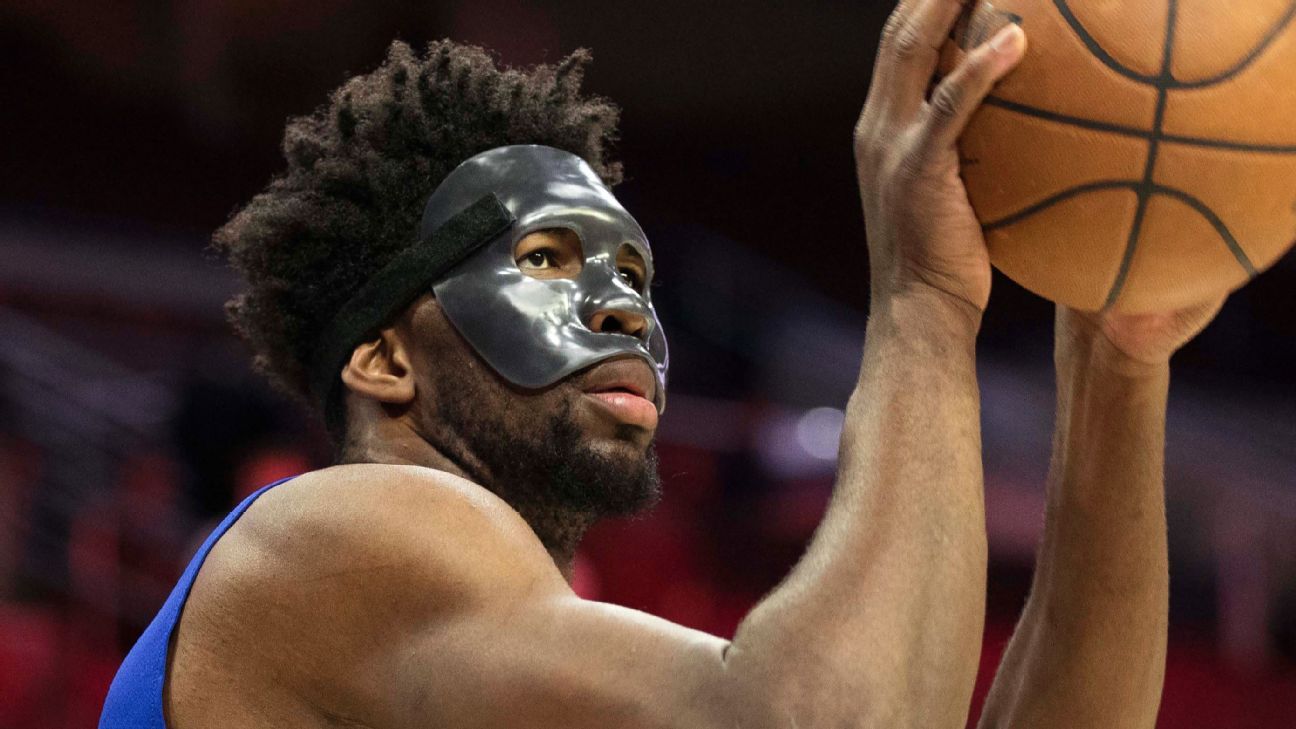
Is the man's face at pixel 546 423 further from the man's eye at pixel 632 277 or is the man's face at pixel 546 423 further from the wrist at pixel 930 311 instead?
the wrist at pixel 930 311

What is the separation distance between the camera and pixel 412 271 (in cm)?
226

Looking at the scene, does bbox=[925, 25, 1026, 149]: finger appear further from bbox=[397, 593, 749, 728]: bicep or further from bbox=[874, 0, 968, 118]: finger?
bbox=[397, 593, 749, 728]: bicep

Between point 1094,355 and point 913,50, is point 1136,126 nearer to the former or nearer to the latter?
point 913,50

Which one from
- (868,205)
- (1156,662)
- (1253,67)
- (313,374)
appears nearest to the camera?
(1253,67)

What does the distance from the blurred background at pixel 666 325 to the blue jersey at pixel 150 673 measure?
3.00 meters

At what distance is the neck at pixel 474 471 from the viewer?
2.16m

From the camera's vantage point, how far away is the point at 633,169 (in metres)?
8.84

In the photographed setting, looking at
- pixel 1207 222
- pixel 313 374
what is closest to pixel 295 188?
pixel 313 374

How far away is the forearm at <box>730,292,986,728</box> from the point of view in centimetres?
153

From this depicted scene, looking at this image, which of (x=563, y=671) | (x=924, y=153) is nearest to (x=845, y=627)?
(x=563, y=671)

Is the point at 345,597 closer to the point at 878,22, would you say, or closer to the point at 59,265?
the point at 59,265

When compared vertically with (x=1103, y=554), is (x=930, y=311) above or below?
above

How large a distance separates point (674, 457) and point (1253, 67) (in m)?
5.14

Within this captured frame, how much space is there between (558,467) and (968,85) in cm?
79
